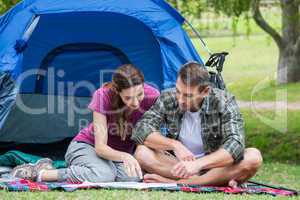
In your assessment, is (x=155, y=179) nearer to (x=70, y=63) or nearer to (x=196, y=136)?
(x=196, y=136)

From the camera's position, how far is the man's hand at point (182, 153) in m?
4.79

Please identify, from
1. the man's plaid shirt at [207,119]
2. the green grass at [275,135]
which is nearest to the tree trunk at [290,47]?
the green grass at [275,135]

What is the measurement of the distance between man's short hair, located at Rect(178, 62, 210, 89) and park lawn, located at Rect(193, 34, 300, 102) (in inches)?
229

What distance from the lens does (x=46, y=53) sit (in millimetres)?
6965

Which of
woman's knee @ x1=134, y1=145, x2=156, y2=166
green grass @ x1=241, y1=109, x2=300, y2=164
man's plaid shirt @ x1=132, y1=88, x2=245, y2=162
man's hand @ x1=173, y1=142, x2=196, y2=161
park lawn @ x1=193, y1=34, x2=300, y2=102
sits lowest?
park lawn @ x1=193, y1=34, x2=300, y2=102

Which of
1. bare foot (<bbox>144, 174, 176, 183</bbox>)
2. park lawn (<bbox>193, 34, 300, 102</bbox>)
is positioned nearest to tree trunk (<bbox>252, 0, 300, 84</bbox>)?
park lawn (<bbox>193, 34, 300, 102</bbox>)

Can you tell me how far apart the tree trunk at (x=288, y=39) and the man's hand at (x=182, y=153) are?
4636mm

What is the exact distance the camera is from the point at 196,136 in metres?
5.09

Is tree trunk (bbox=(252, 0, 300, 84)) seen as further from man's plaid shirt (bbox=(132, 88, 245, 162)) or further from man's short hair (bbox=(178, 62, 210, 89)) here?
man's short hair (bbox=(178, 62, 210, 89))

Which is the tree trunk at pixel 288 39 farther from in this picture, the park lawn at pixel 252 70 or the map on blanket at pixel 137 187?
the map on blanket at pixel 137 187

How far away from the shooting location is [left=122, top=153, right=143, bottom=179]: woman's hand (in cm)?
484

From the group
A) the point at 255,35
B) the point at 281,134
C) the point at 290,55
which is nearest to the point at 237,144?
the point at 281,134

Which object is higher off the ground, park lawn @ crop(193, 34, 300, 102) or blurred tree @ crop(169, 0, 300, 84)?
blurred tree @ crop(169, 0, 300, 84)

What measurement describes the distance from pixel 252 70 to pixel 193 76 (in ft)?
43.1
